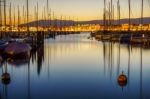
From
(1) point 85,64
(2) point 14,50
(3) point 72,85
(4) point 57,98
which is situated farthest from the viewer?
(2) point 14,50

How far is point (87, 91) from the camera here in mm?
19750

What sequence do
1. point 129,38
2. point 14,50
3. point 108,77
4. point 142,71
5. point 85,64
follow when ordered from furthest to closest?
point 129,38
point 14,50
point 85,64
point 142,71
point 108,77

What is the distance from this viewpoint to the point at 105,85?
22016mm

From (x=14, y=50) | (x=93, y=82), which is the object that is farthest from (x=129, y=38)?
(x=93, y=82)

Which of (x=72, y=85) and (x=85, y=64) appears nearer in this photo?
(x=72, y=85)

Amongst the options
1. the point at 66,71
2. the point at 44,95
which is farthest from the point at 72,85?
the point at 66,71

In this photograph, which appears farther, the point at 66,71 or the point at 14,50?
the point at 14,50

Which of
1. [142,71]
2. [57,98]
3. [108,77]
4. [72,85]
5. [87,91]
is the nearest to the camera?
[57,98]

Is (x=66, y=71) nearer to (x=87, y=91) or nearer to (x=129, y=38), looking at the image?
(x=87, y=91)

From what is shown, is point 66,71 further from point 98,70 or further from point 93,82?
point 93,82

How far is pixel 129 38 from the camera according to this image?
67.8 m

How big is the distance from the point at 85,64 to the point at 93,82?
1015cm

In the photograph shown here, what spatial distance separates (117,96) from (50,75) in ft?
28.3

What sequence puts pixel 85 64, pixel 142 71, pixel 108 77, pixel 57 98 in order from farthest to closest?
pixel 85 64 < pixel 142 71 < pixel 108 77 < pixel 57 98
